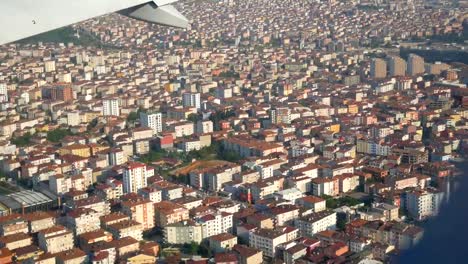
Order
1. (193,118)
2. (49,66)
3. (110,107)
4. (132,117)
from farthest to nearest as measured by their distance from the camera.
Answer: (49,66) → (110,107) → (132,117) → (193,118)

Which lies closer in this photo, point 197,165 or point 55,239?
point 55,239

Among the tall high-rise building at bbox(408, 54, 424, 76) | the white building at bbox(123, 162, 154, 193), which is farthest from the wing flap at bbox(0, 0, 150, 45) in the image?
the tall high-rise building at bbox(408, 54, 424, 76)

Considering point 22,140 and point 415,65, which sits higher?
point 415,65

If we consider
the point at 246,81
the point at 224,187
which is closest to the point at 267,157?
the point at 224,187

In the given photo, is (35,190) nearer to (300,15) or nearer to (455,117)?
(455,117)

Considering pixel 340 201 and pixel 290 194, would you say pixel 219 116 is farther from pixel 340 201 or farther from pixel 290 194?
pixel 340 201

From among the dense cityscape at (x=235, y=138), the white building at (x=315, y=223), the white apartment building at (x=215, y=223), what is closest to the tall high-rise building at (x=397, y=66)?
the dense cityscape at (x=235, y=138)

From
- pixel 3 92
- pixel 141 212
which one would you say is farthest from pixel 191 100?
pixel 141 212
